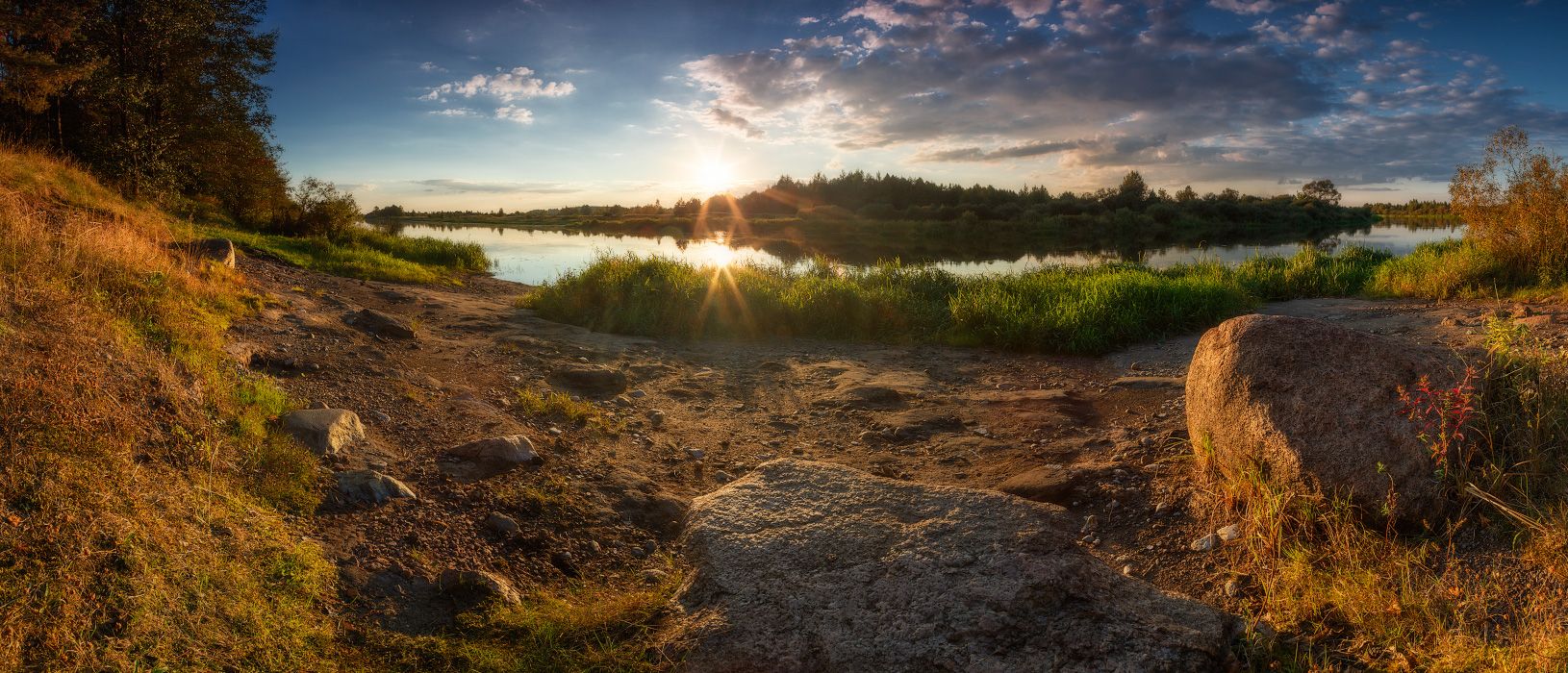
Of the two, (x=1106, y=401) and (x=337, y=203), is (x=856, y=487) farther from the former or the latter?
(x=337, y=203)

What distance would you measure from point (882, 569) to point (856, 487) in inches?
35.2

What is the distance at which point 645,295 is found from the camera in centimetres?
1116

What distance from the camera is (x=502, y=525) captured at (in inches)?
159

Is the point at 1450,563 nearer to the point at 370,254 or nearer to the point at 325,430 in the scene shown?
the point at 325,430

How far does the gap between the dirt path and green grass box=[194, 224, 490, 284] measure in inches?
172

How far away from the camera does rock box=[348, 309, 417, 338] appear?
7766mm

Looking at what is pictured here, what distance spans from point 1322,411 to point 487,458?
479 centimetres

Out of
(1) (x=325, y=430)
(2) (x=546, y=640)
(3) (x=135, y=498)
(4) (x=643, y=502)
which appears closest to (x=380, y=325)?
(1) (x=325, y=430)

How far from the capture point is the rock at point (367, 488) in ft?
12.8

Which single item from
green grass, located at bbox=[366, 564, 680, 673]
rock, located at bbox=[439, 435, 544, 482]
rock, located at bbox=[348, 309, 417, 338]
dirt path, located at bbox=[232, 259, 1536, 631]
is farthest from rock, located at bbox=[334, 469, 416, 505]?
rock, located at bbox=[348, 309, 417, 338]

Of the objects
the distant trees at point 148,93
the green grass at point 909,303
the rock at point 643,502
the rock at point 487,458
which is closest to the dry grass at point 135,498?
the rock at point 487,458

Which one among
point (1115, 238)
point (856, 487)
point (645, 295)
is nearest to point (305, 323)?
point (645, 295)

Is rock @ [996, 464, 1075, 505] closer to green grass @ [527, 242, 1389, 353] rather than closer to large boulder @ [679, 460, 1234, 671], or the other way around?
large boulder @ [679, 460, 1234, 671]

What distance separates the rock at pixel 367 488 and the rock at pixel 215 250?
551 cm
